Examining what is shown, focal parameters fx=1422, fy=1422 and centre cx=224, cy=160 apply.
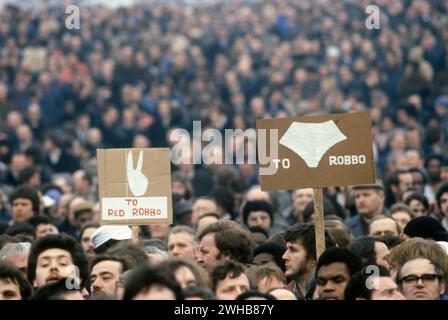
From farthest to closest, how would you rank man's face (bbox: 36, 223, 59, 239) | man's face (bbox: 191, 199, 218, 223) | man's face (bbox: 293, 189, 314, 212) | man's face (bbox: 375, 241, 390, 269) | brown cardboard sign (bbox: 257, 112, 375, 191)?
man's face (bbox: 293, 189, 314, 212) < man's face (bbox: 191, 199, 218, 223) < man's face (bbox: 36, 223, 59, 239) < brown cardboard sign (bbox: 257, 112, 375, 191) < man's face (bbox: 375, 241, 390, 269)

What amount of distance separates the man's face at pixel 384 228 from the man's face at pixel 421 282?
2.81 metres

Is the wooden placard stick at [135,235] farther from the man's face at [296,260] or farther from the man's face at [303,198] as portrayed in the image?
the man's face at [303,198]

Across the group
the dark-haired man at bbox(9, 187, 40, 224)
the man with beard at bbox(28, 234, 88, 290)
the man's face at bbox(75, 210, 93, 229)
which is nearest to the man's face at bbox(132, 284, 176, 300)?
the man with beard at bbox(28, 234, 88, 290)

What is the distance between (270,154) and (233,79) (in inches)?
637

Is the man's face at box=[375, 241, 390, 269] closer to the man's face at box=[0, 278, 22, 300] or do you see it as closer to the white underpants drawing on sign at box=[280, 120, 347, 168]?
the white underpants drawing on sign at box=[280, 120, 347, 168]

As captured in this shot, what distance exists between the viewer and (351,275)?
938 centimetres

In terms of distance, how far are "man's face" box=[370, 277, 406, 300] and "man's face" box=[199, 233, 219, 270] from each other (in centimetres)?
248

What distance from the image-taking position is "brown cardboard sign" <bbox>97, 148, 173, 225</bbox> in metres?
11.5

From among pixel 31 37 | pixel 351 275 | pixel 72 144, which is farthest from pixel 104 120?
pixel 351 275

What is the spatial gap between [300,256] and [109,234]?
2.16 metres

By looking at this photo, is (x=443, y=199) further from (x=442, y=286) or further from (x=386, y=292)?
(x=386, y=292)

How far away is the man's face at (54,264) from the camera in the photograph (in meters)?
10.3

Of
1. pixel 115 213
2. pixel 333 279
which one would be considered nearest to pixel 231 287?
pixel 333 279

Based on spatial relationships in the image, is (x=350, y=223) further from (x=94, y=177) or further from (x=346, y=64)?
(x=346, y=64)
